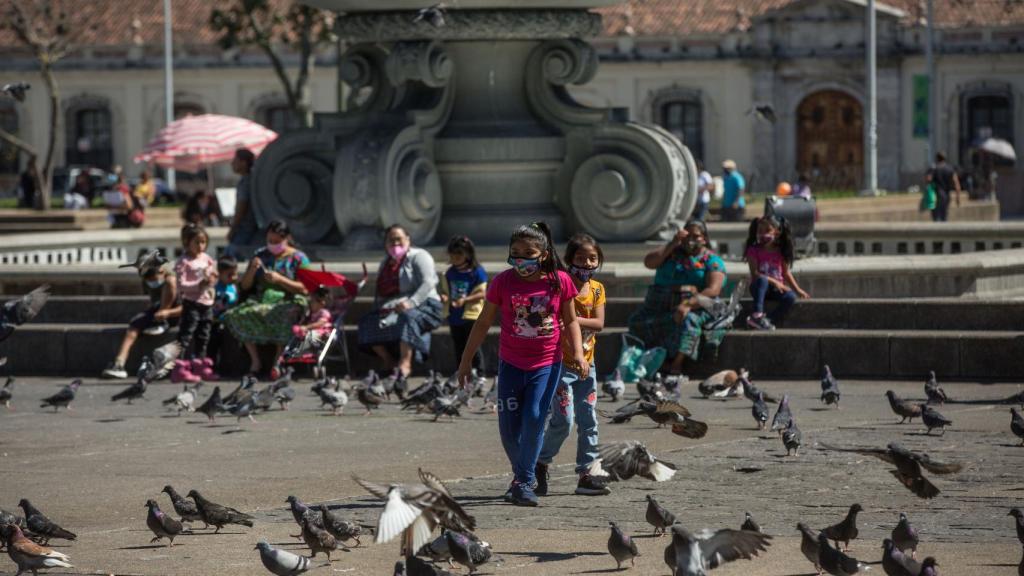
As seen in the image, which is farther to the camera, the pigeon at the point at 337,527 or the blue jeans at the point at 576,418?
the blue jeans at the point at 576,418

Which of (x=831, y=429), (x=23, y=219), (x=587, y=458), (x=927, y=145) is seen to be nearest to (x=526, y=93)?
(x=831, y=429)

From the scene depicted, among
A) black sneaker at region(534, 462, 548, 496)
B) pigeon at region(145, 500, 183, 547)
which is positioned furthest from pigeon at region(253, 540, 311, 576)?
black sneaker at region(534, 462, 548, 496)

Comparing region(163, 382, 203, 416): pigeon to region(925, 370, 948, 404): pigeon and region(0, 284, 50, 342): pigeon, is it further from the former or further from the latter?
region(925, 370, 948, 404): pigeon

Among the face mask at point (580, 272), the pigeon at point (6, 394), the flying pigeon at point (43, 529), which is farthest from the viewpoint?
the pigeon at point (6, 394)

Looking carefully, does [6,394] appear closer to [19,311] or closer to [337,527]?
[19,311]

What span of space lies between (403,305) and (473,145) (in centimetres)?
302

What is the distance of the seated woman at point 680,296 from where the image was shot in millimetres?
14422

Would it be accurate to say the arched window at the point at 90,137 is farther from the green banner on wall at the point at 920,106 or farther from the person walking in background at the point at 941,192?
the person walking in background at the point at 941,192

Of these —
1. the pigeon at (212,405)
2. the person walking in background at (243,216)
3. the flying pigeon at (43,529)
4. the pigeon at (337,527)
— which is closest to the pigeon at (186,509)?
the flying pigeon at (43,529)

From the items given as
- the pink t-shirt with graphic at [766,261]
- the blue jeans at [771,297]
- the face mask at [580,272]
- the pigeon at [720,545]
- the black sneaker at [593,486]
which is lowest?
the black sneaker at [593,486]

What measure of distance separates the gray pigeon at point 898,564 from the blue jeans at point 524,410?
2.45m

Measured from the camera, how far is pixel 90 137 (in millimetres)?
57625

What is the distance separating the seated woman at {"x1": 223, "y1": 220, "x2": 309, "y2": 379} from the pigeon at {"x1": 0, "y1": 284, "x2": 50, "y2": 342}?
1368mm

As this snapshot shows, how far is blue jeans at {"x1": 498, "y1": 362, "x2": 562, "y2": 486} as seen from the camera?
31.5ft
